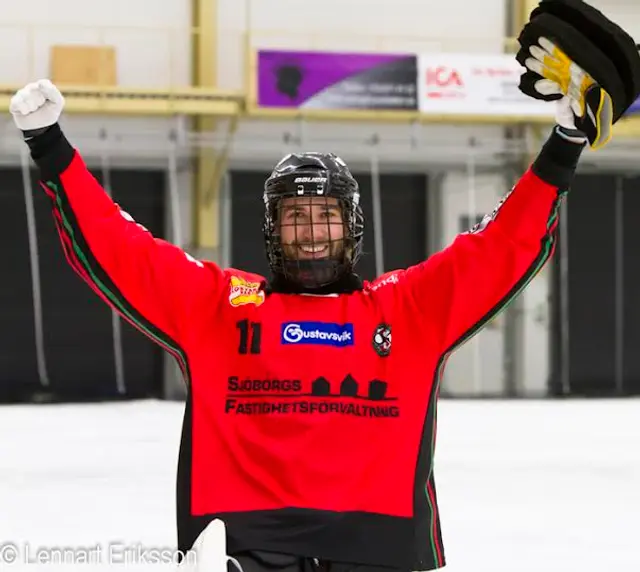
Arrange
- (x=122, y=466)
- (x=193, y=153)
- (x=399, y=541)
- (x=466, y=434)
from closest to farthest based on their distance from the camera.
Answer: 1. (x=399, y=541)
2. (x=122, y=466)
3. (x=466, y=434)
4. (x=193, y=153)

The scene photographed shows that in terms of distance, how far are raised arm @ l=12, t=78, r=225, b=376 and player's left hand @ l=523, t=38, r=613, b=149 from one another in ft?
2.65

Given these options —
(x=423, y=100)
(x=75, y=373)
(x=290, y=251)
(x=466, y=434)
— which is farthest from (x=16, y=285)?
(x=290, y=251)

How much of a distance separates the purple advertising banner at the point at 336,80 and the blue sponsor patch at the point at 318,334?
10.4m

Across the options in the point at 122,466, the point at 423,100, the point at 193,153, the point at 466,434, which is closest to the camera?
the point at 122,466

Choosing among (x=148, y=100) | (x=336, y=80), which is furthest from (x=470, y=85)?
(x=148, y=100)

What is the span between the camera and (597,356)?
49.5 ft

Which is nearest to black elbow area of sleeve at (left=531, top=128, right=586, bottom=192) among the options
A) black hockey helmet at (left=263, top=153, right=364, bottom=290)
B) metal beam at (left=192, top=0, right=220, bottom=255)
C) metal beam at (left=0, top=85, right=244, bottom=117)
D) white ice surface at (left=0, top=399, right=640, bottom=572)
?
black hockey helmet at (left=263, top=153, right=364, bottom=290)

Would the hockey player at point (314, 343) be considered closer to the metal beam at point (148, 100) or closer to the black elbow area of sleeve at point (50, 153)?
the black elbow area of sleeve at point (50, 153)

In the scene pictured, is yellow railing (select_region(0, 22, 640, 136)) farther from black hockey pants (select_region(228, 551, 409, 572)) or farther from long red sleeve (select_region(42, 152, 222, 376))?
black hockey pants (select_region(228, 551, 409, 572))

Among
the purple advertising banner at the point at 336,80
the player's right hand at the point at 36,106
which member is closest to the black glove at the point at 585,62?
the player's right hand at the point at 36,106

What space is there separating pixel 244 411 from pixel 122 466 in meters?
4.26

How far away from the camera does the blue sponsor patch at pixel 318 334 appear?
1.99 metres

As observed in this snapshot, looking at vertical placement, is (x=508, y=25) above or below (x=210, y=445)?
above

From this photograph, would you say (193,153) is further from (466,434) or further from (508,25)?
(466,434)
